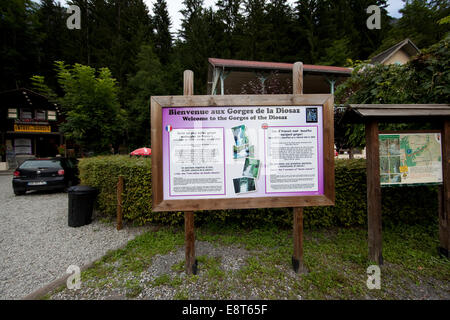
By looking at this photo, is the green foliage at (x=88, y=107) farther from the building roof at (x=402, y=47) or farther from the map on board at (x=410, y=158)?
the building roof at (x=402, y=47)

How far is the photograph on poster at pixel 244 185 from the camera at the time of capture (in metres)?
2.51

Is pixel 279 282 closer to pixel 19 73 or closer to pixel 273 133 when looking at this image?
pixel 273 133

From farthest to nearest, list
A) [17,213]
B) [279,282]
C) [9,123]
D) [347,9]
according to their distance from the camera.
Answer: [347,9] → [9,123] → [17,213] → [279,282]

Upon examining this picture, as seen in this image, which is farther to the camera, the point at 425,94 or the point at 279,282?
the point at 425,94

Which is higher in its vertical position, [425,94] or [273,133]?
[425,94]

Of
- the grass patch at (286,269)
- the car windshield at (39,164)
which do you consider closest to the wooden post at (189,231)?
the grass patch at (286,269)

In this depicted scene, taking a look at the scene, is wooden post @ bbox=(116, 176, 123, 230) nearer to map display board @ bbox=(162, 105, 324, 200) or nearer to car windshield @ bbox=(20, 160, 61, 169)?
map display board @ bbox=(162, 105, 324, 200)

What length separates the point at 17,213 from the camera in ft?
17.5

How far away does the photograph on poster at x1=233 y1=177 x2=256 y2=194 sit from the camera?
2.51 meters
